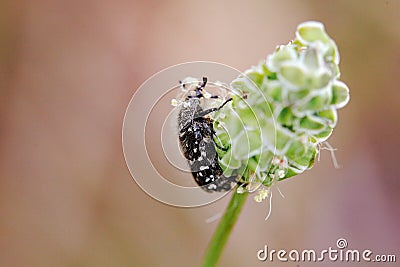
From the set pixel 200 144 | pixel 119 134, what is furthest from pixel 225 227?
pixel 119 134

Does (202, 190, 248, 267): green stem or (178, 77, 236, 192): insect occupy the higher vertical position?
(178, 77, 236, 192): insect

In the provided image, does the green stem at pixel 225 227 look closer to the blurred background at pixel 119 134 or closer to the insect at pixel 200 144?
the insect at pixel 200 144

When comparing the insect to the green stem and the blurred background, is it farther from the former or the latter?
the blurred background

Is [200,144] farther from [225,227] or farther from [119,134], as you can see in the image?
[119,134]

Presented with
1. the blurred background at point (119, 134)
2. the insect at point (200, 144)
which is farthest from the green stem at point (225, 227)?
the blurred background at point (119, 134)

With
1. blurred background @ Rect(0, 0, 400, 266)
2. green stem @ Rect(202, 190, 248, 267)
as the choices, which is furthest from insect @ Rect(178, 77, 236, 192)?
blurred background @ Rect(0, 0, 400, 266)

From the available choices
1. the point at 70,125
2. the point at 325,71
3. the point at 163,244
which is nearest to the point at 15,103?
the point at 70,125
